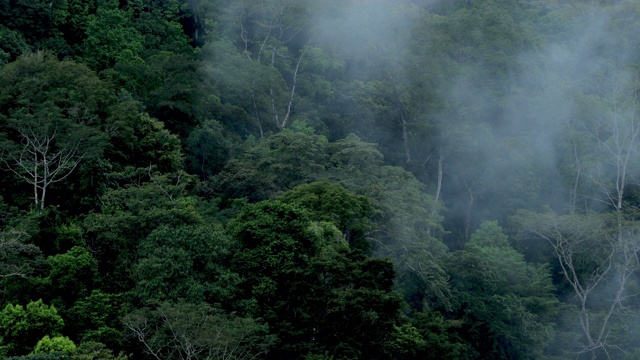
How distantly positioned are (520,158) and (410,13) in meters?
11.3

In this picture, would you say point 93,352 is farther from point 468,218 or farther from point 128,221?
point 468,218

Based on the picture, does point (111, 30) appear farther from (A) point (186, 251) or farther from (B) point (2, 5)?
(A) point (186, 251)

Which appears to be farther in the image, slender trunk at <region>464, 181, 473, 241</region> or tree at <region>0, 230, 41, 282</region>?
slender trunk at <region>464, 181, 473, 241</region>

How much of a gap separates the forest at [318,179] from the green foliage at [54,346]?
1.5 inches

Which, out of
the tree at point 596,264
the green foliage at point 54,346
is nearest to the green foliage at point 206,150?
the tree at point 596,264

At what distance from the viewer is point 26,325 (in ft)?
51.4

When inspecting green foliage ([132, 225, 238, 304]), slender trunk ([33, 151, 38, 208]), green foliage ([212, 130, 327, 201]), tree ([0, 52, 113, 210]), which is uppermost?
green foliage ([212, 130, 327, 201])

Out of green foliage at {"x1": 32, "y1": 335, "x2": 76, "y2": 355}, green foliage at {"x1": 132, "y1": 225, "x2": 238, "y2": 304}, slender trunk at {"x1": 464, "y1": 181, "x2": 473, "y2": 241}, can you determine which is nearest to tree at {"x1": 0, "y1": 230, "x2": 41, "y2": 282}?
green foliage at {"x1": 32, "y1": 335, "x2": 76, "y2": 355}

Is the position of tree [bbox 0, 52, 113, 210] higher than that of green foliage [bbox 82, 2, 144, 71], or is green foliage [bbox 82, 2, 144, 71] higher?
green foliage [bbox 82, 2, 144, 71]

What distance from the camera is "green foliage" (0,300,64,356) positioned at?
51.0 ft

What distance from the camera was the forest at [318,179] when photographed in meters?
17.3

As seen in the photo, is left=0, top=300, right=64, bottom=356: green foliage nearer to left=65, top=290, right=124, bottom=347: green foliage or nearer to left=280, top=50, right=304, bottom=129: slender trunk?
left=65, top=290, right=124, bottom=347: green foliage

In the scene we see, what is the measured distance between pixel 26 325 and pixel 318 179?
1236 cm

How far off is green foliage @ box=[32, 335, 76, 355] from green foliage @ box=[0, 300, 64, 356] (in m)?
0.54
